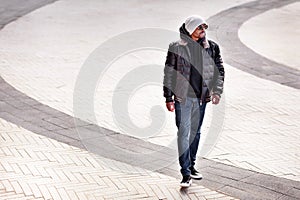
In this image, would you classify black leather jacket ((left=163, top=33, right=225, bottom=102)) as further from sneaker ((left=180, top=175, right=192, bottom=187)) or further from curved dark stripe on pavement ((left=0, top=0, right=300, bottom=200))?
curved dark stripe on pavement ((left=0, top=0, right=300, bottom=200))

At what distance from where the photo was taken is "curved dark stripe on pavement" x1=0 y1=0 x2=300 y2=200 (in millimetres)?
7031

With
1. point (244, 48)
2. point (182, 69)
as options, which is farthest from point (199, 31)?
point (244, 48)

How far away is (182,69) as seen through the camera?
6.57 metres

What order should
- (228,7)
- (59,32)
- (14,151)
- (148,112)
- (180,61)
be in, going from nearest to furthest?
(180,61)
(14,151)
(148,112)
(59,32)
(228,7)

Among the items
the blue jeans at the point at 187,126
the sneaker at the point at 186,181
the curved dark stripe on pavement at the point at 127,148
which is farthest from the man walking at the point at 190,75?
the curved dark stripe on pavement at the point at 127,148

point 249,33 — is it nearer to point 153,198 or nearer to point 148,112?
point 148,112

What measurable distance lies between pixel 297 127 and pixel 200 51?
321 centimetres

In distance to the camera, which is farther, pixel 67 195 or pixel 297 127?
pixel 297 127

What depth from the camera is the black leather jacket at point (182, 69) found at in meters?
6.57

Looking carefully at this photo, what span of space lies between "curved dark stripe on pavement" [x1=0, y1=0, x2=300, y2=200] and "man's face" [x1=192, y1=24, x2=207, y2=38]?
1.76 meters

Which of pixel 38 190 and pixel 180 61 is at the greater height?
pixel 180 61

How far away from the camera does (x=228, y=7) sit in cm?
1873

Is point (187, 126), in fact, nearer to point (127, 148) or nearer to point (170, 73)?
point (170, 73)

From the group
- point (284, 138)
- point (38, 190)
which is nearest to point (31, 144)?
point (38, 190)
